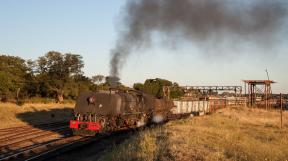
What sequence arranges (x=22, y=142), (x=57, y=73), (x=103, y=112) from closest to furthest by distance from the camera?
(x=22, y=142) → (x=103, y=112) → (x=57, y=73)

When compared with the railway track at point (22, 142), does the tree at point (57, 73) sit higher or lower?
higher

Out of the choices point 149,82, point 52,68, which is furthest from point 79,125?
point 149,82

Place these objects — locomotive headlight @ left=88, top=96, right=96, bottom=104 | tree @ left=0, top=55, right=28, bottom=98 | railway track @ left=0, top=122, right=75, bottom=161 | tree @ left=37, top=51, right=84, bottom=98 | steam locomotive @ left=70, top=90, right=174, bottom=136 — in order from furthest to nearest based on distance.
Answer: tree @ left=37, top=51, right=84, bottom=98 → tree @ left=0, top=55, right=28, bottom=98 → locomotive headlight @ left=88, top=96, right=96, bottom=104 → steam locomotive @ left=70, top=90, right=174, bottom=136 → railway track @ left=0, top=122, right=75, bottom=161

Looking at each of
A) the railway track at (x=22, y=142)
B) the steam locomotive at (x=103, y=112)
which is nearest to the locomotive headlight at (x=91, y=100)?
the steam locomotive at (x=103, y=112)

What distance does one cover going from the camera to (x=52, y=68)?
84.6 metres

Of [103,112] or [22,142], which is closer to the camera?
[22,142]

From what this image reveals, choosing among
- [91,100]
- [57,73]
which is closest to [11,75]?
[57,73]

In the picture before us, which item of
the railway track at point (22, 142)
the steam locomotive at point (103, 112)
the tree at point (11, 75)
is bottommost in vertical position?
the railway track at point (22, 142)

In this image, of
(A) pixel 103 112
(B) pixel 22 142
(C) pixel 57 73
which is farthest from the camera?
(C) pixel 57 73

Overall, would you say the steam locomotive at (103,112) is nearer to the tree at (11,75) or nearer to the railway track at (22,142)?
the railway track at (22,142)

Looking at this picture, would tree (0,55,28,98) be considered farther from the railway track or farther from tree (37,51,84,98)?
the railway track

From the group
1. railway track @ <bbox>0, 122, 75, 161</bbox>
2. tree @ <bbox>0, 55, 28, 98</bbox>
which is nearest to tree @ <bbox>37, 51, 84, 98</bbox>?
tree @ <bbox>0, 55, 28, 98</bbox>

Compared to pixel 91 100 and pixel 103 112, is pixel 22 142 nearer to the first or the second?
pixel 91 100

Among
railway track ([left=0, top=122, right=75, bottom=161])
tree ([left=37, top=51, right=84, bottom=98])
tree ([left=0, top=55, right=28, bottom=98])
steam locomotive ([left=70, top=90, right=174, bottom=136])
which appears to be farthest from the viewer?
tree ([left=37, top=51, right=84, bottom=98])
